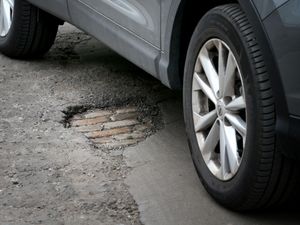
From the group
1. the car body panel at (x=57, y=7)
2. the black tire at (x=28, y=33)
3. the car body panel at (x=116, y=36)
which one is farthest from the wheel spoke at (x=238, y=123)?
the black tire at (x=28, y=33)

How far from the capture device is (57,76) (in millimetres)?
5266

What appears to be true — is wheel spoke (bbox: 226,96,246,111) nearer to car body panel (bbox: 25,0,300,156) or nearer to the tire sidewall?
the tire sidewall

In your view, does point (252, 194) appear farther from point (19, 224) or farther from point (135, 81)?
point (135, 81)

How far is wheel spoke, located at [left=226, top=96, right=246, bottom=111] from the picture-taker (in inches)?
121

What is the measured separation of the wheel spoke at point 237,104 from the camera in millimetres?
3066

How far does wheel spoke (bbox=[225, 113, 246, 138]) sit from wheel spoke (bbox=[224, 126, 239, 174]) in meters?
0.05

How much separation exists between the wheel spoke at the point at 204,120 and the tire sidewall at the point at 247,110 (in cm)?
5

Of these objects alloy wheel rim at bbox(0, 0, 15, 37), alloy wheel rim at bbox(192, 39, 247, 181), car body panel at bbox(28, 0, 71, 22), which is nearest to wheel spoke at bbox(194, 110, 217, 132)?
alloy wheel rim at bbox(192, 39, 247, 181)

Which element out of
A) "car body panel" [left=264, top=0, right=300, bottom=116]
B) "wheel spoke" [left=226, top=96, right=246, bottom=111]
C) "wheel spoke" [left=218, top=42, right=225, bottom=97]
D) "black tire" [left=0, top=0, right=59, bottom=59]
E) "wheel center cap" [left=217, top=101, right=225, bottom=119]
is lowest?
"black tire" [left=0, top=0, right=59, bottom=59]

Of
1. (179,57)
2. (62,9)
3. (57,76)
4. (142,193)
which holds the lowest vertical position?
(57,76)

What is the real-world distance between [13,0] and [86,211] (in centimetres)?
253

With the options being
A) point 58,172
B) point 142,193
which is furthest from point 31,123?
point 142,193

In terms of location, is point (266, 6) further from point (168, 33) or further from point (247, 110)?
point (168, 33)

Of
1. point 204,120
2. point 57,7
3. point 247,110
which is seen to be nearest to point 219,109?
point 204,120
